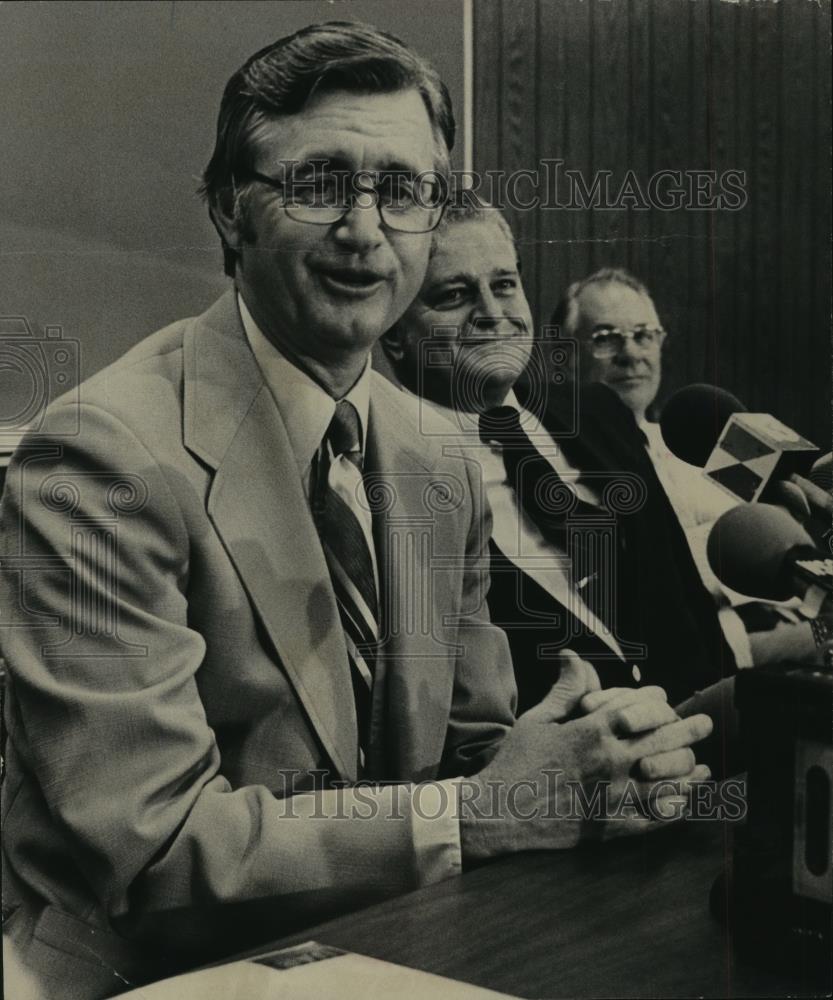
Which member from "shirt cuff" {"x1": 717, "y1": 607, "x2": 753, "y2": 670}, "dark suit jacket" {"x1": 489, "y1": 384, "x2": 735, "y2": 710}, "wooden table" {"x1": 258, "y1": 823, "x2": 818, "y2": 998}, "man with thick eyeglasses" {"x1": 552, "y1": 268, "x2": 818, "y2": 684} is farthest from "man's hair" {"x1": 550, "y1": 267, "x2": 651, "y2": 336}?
"wooden table" {"x1": 258, "y1": 823, "x2": 818, "y2": 998}

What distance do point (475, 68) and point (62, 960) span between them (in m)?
1.48

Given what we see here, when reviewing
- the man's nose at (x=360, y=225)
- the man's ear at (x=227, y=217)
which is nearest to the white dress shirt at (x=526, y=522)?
the man's nose at (x=360, y=225)

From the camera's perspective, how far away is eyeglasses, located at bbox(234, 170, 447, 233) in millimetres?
1945

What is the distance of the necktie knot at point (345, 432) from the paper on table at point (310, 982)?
0.74 meters

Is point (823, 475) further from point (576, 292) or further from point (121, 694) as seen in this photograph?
point (121, 694)

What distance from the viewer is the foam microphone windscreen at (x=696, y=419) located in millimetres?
2172

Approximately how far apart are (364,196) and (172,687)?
2.57 feet

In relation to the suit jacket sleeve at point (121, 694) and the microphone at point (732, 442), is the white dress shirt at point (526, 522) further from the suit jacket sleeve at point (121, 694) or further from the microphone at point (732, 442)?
the suit jacket sleeve at point (121, 694)

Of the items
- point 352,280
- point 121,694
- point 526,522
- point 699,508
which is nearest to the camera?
point 121,694

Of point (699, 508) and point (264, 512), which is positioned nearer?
point (264, 512)

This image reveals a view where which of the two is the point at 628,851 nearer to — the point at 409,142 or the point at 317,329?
the point at 317,329

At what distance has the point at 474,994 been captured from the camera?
1963mm

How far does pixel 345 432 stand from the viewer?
2021 mm

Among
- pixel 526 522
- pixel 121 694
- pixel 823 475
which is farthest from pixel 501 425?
pixel 121 694
